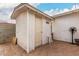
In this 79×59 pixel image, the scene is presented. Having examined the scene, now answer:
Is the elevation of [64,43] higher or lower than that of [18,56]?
higher

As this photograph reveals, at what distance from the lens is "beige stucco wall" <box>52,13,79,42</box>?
2.44 metres

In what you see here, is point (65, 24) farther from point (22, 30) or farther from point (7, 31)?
point (7, 31)

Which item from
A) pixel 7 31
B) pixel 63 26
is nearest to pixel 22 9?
pixel 7 31

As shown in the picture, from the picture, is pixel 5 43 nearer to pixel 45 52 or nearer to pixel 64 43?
pixel 45 52

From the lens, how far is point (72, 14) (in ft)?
→ 7.96

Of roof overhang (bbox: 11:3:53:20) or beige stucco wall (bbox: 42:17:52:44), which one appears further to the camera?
beige stucco wall (bbox: 42:17:52:44)

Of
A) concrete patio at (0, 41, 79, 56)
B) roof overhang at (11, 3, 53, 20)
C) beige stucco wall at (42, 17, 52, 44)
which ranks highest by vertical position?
roof overhang at (11, 3, 53, 20)

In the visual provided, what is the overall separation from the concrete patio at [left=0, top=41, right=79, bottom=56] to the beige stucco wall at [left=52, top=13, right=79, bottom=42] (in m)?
0.12

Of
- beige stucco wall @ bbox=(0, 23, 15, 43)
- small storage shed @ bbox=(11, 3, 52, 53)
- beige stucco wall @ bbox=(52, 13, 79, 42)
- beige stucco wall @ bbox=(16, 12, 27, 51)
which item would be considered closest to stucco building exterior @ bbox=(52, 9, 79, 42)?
beige stucco wall @ bbox=(52, 13, 79, 42)

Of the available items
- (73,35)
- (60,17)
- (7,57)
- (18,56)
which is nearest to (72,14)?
(60,17)

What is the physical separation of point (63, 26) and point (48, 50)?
56 cm

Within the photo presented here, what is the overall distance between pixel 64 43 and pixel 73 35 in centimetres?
23

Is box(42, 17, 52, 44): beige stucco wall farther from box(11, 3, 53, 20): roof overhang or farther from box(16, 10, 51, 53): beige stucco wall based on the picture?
box(11, 3, 53, 20): roof overhang

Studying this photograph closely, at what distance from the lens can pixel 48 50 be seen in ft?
8.16
